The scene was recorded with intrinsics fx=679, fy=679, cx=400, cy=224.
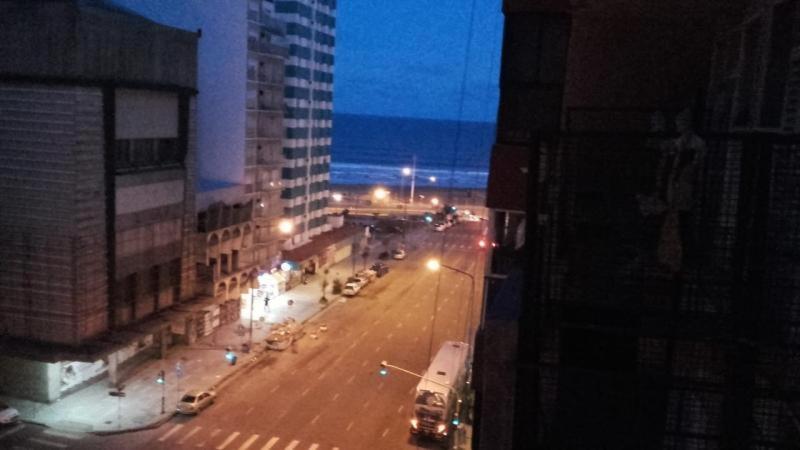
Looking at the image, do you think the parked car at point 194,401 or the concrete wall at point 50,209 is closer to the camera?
the concrete wall at point 50,209

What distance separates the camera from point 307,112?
165 ft

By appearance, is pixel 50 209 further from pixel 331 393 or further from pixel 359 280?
pixel 359 280

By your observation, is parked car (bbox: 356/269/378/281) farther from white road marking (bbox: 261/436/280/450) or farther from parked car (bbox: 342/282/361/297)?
white road marking (bbox: 261/436/280/450)

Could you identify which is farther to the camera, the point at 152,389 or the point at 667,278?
the point at 152,389

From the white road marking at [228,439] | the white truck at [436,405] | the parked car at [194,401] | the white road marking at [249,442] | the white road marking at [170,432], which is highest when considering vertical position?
the white truck at [436,405]

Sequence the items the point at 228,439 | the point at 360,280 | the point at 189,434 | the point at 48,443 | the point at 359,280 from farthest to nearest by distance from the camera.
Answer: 1. the point at 360,280
2. the point at 359,280
3. the point at 189,434
4. the point at 228,439
5. the point at 48,443

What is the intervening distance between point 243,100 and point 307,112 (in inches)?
431

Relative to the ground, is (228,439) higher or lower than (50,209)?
lower

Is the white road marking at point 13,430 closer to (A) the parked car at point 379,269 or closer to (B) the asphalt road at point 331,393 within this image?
(B) the asphalt road at point 331,393

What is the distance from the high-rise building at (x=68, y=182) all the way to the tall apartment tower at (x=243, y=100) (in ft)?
27.9

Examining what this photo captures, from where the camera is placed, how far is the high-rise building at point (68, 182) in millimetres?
23562

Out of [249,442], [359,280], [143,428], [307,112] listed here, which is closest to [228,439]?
[249,442]

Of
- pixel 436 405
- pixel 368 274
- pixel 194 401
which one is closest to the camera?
pixel 436 405

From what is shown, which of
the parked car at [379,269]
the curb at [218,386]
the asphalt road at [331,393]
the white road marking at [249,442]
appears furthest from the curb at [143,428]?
the parked car at [379,269]
